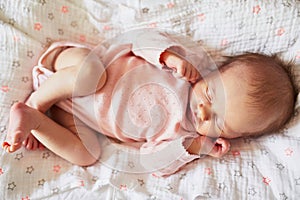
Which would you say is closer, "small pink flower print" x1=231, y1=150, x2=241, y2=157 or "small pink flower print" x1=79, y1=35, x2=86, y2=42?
"small pink flower print" x1=231, y1=150, x2=241, y2=157

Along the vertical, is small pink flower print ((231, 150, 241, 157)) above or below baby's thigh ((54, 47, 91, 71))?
below

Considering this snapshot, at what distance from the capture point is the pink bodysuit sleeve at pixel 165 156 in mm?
1043

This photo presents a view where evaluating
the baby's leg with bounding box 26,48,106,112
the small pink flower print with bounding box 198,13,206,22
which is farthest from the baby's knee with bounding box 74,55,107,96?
the small pink flower print with bounding box 198,13,206,22

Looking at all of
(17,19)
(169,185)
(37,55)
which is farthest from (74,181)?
(17,19)

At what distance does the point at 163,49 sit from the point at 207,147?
0.29 meters

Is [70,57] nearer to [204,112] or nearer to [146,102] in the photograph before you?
[146,102]

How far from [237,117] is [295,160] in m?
0.19

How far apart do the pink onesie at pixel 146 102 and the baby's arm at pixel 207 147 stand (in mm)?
23

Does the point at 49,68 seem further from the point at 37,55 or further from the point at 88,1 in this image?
the point at 88,1

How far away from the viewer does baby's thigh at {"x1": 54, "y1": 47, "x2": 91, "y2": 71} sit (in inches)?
43.6

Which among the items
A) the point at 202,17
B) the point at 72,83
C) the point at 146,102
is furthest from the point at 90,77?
the point at 202,17

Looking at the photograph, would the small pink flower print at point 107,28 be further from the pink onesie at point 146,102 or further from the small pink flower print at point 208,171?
the small pink flower print at point 208,171

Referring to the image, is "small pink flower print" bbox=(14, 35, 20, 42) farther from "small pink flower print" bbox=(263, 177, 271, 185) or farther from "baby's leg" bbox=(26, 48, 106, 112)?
"small pink flower print" bbox=(263, 177, 271, 185)

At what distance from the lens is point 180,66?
1.01 m
